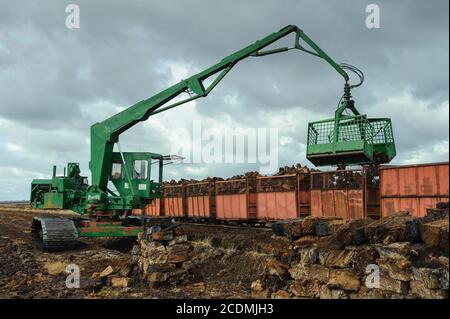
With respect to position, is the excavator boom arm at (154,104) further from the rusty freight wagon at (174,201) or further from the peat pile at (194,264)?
the rusty freight wagon at (174,201)

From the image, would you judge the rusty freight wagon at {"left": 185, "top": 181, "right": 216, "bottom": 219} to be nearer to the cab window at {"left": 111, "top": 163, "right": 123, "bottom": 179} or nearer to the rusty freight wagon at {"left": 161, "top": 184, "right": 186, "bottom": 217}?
the rusty freight wagon at {"left": 161, "top": 184, "right": 186, "bottom": 217}

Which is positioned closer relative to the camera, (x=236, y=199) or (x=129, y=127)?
(x=129, y=127)

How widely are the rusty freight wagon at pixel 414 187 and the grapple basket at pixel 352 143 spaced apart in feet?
3.05

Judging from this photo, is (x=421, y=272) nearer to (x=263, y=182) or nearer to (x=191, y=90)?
(x=191, y=90)

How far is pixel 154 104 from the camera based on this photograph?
45.4ft

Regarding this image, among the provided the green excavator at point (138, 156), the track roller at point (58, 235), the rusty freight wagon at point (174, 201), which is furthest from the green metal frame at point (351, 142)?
the rusty freight wagon at point (174, 201)

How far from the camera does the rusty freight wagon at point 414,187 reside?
10.7 m

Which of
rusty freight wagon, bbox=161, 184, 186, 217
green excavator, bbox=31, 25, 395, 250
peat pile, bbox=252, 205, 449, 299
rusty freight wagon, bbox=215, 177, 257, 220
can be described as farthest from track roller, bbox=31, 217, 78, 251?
rusty freight wagon, bbox=161, 184, 186, 217

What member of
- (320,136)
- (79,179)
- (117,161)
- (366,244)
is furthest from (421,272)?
(79,179)

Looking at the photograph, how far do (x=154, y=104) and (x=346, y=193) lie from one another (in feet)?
22.9

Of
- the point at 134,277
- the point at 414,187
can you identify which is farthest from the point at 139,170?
the point at 414,187

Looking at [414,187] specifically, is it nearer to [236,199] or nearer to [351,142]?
[351,142]

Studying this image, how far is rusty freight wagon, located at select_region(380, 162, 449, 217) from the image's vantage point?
10.7 m
